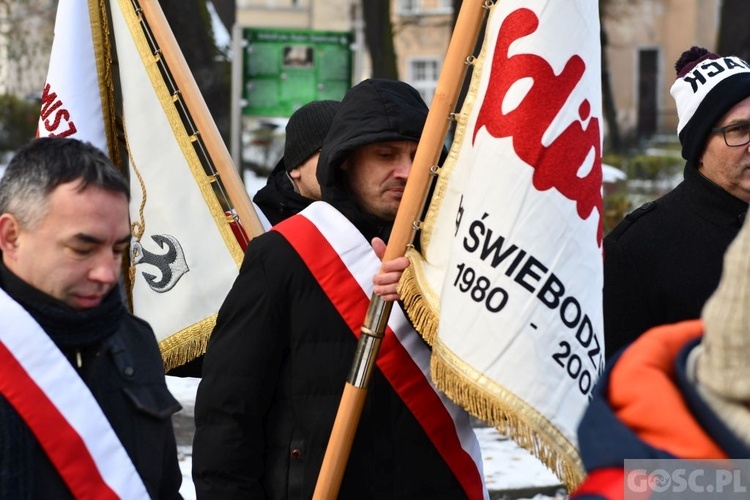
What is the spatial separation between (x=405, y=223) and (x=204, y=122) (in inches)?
59.9

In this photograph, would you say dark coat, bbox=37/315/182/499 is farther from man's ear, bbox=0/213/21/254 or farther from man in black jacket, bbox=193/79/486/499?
man in black jacket, bbox=193/79/486/499

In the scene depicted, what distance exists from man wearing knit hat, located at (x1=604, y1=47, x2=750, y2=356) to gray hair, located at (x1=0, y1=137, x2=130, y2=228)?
183cm

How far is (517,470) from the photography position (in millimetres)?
7051

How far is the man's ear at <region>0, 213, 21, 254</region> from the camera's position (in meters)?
2.48

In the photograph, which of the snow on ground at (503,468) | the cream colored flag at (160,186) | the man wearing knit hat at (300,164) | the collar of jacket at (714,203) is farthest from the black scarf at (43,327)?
the snow on ground at (503,468)

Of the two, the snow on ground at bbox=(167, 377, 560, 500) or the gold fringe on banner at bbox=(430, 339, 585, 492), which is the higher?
the gold fringe on banner at bbox=(430, 339, 585, 492)

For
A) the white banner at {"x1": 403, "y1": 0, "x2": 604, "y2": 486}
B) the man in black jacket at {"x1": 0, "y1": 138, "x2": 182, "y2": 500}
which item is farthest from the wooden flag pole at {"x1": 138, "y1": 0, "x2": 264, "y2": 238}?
the man in black jacket at {"x1": 0, "y1": 138, "x2": 182, "y2": 500}

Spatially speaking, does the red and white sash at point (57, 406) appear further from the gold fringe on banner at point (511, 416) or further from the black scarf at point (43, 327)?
the gold fringe on banner at point (511, 416)

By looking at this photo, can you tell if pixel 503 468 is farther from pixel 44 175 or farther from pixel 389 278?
pixel 44 175

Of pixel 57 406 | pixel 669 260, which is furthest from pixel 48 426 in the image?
pixel 669 260

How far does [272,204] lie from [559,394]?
1.97 m

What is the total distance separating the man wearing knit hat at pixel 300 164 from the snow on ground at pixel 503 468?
2.18 m

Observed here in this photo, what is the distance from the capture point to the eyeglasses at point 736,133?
395cm

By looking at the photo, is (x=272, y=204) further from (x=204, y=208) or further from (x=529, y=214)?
(x=529, y=214)
